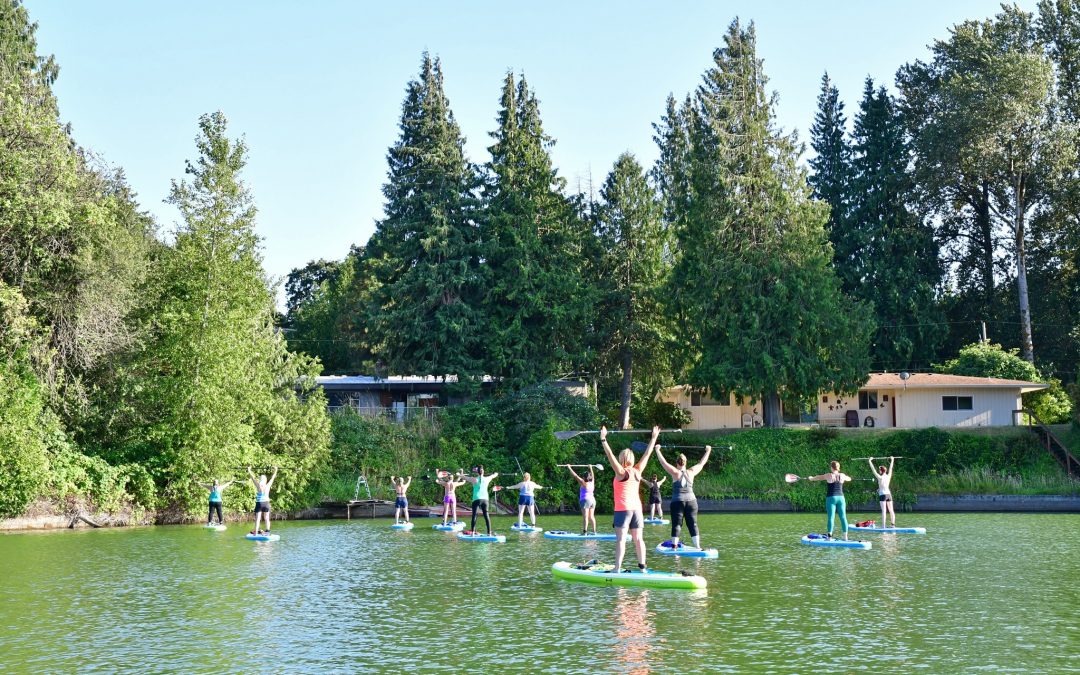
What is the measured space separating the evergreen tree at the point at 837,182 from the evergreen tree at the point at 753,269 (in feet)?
36.1

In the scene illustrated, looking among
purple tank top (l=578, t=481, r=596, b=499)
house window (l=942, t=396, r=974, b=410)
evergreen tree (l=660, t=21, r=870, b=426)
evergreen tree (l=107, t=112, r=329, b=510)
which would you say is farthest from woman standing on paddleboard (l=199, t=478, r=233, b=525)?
house window (l=942, t=396, r=974, b=410)

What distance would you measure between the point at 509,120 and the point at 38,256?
92.2ft

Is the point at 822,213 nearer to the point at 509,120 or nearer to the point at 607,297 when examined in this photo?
the point at 607,297

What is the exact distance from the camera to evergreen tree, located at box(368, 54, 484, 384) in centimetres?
5822

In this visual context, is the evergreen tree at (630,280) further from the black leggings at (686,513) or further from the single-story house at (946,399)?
the black leggings at (686,513)

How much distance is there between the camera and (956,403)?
60.1 metres

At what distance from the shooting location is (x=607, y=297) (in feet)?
201

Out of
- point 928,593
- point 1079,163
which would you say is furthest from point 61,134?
point 1079,163

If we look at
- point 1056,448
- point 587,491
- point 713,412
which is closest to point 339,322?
point 713,412

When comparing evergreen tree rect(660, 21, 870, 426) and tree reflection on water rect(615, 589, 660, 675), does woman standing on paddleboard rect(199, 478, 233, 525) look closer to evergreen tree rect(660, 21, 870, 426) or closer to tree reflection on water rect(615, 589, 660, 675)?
tree reflection on water rect(615, 589, 660, 675)

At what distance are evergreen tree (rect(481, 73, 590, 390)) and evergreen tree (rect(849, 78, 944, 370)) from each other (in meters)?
20.8

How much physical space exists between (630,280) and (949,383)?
59.5 ft

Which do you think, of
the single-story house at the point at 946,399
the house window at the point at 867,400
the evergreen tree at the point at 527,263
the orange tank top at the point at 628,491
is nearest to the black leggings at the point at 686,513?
the orange tank top at the point at 628,491

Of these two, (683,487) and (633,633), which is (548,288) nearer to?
(683,487)
